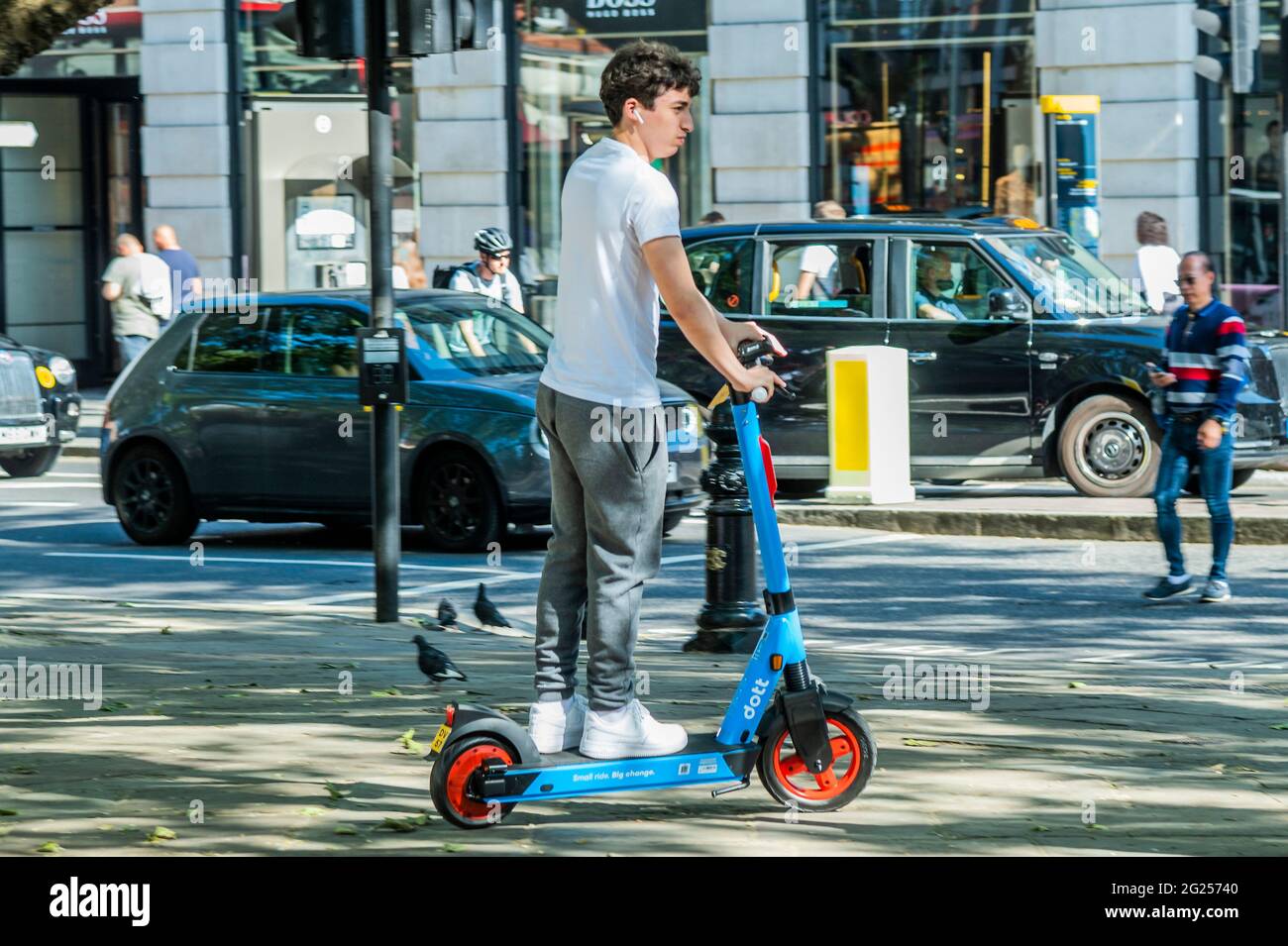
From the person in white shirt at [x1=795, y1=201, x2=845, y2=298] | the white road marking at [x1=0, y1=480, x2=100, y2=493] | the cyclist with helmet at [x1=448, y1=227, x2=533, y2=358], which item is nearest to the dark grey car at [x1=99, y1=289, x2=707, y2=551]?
the person in white shirt at [x1=795, y1=201, x2=845, y2=298]

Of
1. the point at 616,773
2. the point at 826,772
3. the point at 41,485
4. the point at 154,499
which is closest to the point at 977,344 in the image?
the point at 154,499

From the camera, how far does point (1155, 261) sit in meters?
18.5

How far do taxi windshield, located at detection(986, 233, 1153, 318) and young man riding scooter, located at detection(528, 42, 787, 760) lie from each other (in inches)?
373

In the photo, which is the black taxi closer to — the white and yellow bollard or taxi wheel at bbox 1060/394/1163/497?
taxi wheel at bbox 1060/394/1163/497

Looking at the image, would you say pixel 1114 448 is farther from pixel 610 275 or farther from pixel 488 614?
pixel 610 275

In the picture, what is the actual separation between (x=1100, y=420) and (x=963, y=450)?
944 mm

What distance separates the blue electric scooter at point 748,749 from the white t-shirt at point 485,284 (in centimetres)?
1121

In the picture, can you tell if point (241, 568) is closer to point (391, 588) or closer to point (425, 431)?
point (425, 431)

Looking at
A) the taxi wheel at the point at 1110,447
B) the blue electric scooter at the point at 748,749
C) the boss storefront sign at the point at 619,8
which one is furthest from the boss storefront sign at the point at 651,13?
the blue electric scooter at the point at 748,749

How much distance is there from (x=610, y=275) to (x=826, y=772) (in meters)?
1.41

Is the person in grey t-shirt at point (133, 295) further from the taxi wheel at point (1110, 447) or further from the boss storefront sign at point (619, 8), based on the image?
the taxi wheel at point (1110, 447)

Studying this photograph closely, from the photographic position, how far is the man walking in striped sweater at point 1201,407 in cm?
1086

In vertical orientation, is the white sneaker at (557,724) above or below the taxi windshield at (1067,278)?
below

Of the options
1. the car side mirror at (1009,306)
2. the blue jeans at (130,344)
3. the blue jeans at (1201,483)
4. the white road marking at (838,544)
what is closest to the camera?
the blue jeans at (1201,483)
